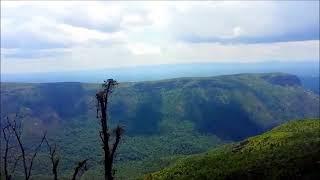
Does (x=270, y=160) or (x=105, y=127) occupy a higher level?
(x=105, y=127)

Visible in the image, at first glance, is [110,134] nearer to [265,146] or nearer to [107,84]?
[107,84]

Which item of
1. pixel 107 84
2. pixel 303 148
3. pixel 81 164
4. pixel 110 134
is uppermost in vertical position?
pixel 107 84

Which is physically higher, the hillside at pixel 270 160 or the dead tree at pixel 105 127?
the dead tree at pixel 105 127

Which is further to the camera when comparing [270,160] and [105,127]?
[270,160]

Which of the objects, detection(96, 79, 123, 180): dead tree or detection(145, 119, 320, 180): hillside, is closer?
detection(96, 79, 123, 180): dead tree

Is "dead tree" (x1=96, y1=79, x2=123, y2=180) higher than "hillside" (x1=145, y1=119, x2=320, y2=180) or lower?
higher

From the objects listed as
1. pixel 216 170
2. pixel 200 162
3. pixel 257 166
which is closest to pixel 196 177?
pixel 216 170

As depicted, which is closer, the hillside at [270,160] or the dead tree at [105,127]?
the dead tree at [105,127]

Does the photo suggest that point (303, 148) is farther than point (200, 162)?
No
